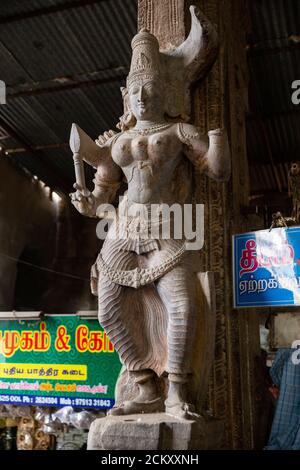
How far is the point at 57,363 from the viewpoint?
19.5 feet

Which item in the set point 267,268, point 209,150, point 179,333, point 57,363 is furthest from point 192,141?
point 57,363

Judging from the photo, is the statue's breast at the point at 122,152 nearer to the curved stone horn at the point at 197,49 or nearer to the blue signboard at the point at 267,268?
the curved stone horn at the point at 197,49


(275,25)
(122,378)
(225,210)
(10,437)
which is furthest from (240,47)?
(10,437)

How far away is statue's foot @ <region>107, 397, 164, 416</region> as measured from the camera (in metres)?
3.11

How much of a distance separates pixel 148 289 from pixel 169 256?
29 cm

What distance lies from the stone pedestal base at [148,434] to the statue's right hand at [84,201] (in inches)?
55.2

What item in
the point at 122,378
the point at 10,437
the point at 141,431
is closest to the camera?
the point at 141,431

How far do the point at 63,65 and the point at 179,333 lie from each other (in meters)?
5.50

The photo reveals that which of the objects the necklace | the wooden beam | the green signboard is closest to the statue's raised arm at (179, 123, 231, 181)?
the necklace

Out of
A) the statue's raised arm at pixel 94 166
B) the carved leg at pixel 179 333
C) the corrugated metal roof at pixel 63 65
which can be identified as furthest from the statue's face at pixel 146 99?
the corrugated metal roof at pixel 63 65

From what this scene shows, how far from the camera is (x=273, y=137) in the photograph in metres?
8.95

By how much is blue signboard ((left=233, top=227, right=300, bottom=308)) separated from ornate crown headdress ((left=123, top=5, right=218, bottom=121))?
3.56 feet

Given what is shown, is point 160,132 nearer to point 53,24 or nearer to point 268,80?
point 53,24

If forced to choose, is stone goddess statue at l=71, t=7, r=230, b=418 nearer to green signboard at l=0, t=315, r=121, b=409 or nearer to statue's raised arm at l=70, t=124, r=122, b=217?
statue's raised arm at l=70, t=124, r=122, b=217
